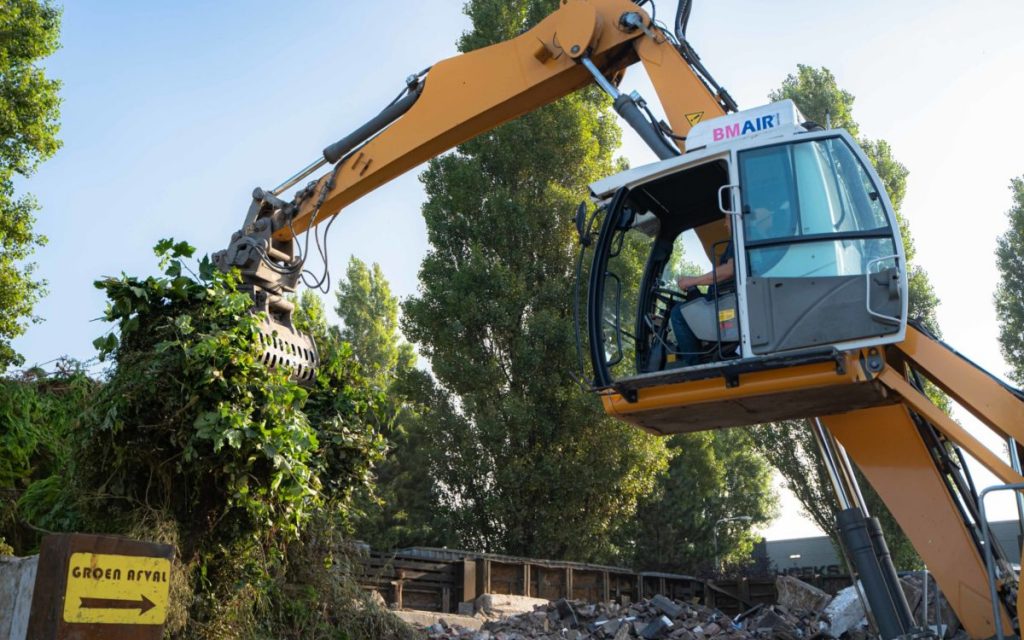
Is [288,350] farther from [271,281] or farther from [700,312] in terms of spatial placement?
[700,312]

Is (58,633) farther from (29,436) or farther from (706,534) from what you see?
(706,534)

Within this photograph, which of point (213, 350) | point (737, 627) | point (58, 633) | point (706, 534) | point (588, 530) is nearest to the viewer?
point (58, 633)

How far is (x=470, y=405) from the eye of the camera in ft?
69.7

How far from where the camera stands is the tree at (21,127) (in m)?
17.3

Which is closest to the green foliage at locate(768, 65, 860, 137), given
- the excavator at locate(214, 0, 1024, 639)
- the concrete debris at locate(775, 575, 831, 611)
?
the concrete debris at locate(775, 575, 831, 611)

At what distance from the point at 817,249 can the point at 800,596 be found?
31.3 ft

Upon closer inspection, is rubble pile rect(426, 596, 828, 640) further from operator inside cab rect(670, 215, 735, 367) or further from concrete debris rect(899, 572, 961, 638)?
operator inside cab rect(670, 215, 735, 367)

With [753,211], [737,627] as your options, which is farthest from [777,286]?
[737,627]

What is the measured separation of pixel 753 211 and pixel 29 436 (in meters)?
7.79

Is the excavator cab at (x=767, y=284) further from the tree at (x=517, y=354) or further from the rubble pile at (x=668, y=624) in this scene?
the tree at (x=517, y=354)

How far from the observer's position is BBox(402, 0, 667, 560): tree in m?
20.3

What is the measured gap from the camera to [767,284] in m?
5.93

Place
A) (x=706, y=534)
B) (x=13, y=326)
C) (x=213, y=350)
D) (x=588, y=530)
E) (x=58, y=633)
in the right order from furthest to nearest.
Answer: (x=706, y=534) → (x=588, y=530) → (x=13, y=326) → (x=213, y=350) → (x=58, y=633)

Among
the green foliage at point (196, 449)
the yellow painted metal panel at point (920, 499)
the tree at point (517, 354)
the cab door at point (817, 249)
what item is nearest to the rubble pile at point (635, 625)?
the green foliage at point (196, 449)
